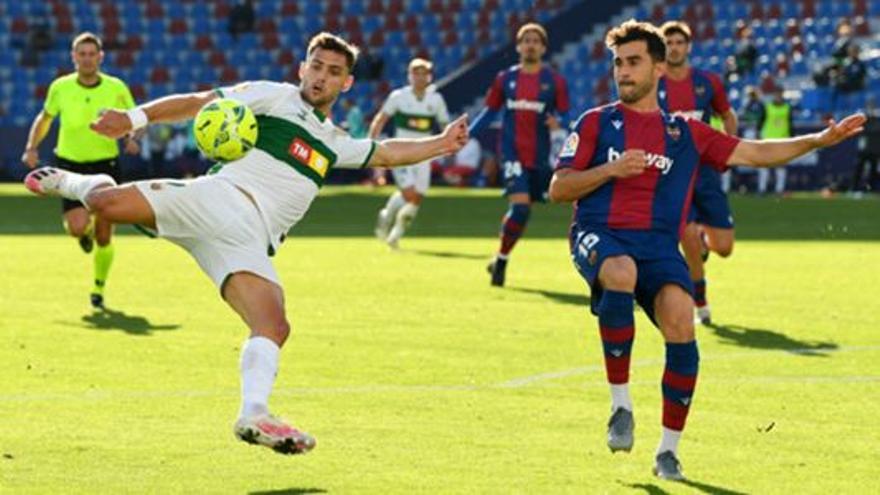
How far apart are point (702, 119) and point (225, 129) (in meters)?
7.13

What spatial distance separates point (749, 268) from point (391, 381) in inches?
404

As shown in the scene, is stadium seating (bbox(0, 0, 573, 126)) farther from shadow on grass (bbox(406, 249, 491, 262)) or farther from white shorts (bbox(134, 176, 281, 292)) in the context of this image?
white shorts (bbox(134, 176, 281, 292))

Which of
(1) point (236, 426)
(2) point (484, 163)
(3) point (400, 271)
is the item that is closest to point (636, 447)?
(1) point (236, 426)

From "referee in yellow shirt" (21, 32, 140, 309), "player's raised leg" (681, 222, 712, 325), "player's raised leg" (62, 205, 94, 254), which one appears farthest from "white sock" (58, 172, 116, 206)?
"player's raised leg" (62, 205, 94, 254)

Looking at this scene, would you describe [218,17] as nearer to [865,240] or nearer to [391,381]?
[865,240]

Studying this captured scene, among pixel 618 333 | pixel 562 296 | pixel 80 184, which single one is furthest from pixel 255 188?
pixel 562 296

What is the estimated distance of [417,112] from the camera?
26594mm

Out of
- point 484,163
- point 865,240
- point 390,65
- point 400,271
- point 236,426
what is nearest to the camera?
point 236,426

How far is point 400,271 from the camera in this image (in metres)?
21.6

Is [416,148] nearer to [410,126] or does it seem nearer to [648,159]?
[648,159]

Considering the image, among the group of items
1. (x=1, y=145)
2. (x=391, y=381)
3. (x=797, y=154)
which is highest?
(x=797, y=154)

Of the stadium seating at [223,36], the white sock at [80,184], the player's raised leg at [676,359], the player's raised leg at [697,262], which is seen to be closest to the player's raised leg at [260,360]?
the white sock at [80,184]

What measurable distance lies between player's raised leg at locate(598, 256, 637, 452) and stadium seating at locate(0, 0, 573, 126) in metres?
36.9

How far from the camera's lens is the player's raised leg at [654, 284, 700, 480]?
9266mm
